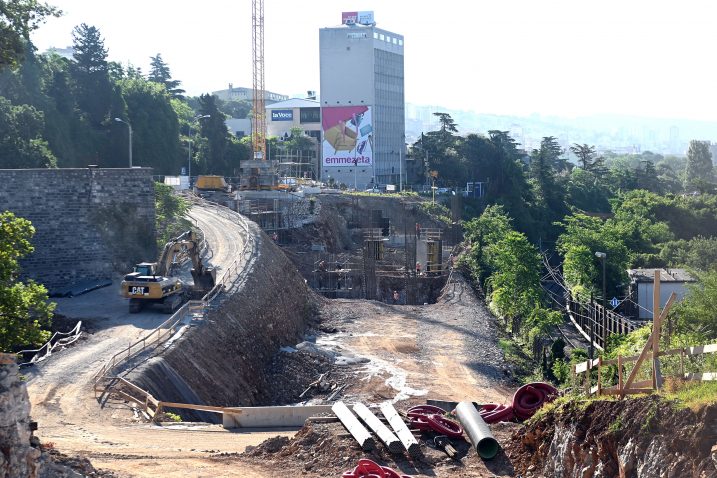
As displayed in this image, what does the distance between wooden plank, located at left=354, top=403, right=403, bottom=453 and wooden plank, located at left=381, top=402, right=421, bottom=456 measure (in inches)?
6.5

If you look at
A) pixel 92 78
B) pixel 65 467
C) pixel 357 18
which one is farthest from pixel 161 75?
pixel 65 467

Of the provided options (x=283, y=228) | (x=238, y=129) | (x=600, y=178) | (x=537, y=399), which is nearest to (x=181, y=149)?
(x=283, y=228)

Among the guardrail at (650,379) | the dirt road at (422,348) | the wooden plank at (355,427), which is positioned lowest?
the dirt road at (422,348)

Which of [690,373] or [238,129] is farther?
[238,129]

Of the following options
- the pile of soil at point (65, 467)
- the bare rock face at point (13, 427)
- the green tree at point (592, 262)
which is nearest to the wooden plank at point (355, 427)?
the pile of soil at point (65, 467)

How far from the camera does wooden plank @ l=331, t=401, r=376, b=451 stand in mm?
23547

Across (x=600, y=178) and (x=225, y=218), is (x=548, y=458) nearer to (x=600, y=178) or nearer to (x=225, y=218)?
(x=225, y=218)

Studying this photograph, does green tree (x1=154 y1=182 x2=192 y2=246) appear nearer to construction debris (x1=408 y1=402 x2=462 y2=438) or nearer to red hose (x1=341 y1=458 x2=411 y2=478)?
construction debris (x1=408 y1=402 x2=462 y2=438)

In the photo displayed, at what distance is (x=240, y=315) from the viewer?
44.2 metres

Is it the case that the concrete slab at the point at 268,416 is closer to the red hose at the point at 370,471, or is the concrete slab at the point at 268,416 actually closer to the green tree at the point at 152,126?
the red hose at the point at 370,471

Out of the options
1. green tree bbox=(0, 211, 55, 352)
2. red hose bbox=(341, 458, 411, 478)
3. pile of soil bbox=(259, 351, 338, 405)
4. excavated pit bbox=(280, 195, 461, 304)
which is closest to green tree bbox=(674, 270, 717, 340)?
red hose bbox=(341, 458, 411, 478)

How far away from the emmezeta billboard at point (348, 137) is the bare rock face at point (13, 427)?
348 feet

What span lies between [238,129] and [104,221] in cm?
9990

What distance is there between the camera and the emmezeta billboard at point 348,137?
4857 inches
